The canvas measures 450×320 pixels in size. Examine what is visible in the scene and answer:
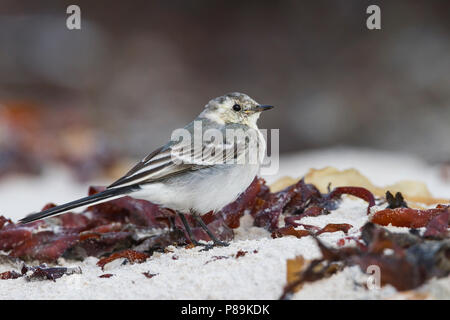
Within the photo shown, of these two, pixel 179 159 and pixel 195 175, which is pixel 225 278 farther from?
pixel 179 159

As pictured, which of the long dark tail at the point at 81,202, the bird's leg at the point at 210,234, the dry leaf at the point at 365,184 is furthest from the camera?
the dry leaf at the point at 365,184

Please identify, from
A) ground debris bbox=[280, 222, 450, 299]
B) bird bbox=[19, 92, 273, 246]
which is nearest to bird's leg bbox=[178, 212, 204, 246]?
bird bbox=[19, 92, 273, 246]

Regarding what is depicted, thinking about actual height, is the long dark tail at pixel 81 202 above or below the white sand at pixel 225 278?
above

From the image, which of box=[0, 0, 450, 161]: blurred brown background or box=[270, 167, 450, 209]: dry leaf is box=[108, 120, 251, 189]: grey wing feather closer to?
box=[270, 167, 450, 209]: dry leaf

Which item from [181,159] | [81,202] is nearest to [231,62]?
[181,159]

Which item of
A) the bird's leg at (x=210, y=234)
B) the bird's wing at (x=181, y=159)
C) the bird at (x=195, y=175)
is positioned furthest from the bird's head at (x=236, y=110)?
the bird's leg at (x=210, y=234)

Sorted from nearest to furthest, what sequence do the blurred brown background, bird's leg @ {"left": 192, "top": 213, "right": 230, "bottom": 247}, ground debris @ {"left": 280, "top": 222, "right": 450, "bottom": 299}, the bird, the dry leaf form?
ground debris @ {"left": 280, "top": 222, "right": 450, "bottom": 299}
bird's leg @ {"left": 192, "top": 213, "right": 230, "bottom": 247}
the bird
the dry leaf
the blurred brown background

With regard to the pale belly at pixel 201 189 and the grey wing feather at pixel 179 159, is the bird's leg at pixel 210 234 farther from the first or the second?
Result: the grey wing feather at pixel 179 159
